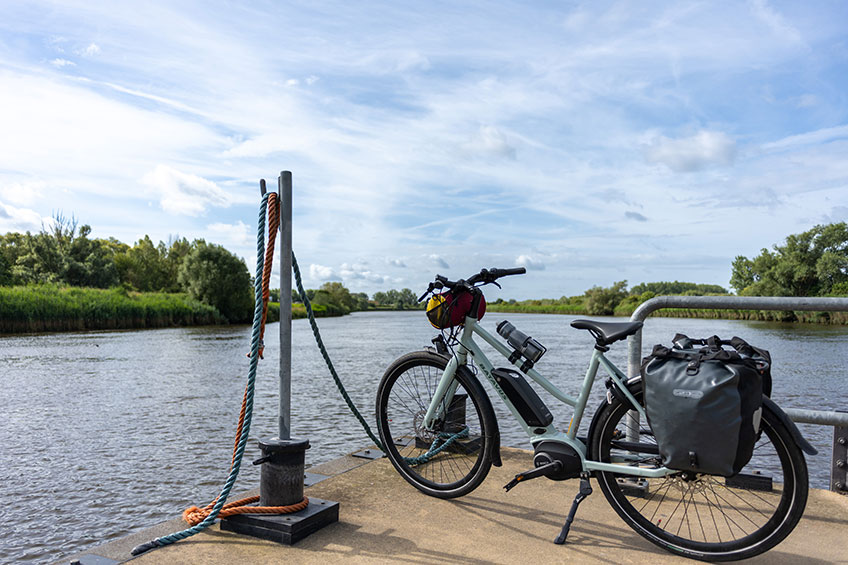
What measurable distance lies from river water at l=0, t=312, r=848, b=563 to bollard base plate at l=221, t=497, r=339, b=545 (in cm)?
179

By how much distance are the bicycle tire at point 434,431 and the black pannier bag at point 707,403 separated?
3.50 ft

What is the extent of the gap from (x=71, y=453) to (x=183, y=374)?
7.86 m

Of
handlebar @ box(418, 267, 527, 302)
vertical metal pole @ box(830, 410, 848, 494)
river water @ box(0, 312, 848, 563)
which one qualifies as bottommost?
river water @ box(0, 312, 848, 563)

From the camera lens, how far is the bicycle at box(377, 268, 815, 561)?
2.78 meters

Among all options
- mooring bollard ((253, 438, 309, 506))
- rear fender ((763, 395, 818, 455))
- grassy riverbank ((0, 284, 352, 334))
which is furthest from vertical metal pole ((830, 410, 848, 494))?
grassy riverbank ((0, 284, 352, 334))

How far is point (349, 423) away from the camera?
28.7ft

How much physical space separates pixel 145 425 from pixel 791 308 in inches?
325

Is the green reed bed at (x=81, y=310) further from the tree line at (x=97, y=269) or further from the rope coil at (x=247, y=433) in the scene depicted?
the rope coil at (x=247, y=433)

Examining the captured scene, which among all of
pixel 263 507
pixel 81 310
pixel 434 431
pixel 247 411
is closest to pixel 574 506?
pixel 434 431

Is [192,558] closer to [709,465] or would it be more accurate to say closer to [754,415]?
[709,465]

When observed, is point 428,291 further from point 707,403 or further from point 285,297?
point 707,403

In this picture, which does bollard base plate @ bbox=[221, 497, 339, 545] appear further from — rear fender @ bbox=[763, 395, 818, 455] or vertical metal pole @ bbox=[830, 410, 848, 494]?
vertical metal pole @ bbox=[830, 410, 848, 494]

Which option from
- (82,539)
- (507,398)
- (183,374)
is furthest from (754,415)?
(183,374)

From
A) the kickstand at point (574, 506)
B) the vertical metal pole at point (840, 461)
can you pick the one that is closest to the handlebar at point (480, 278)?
the kickstand at point (574, 506)
